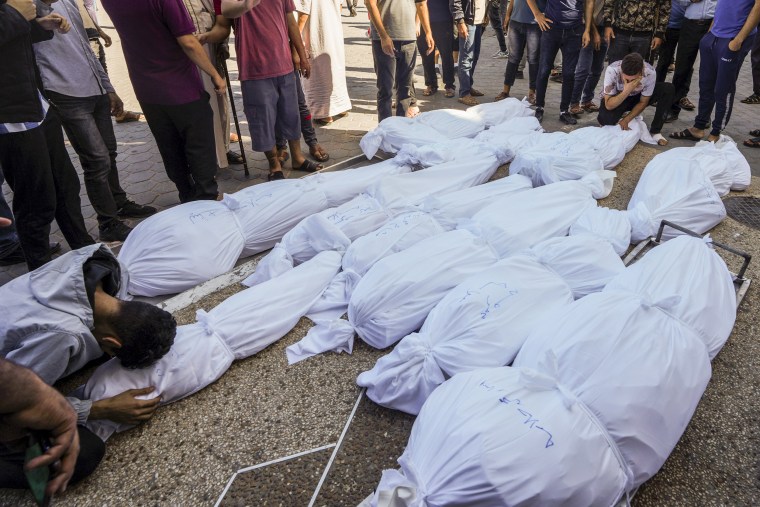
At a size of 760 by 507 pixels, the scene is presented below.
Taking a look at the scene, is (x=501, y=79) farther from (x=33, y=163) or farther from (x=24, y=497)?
(x=24, y=497)

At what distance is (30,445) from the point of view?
125 cm

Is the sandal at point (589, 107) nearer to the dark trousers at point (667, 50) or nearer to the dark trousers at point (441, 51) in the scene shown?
the dark trousers at point (667, 50)

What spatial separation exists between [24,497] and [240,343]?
2.86 ft

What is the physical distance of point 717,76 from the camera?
4.16 m

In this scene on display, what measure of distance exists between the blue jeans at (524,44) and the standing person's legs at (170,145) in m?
3.84

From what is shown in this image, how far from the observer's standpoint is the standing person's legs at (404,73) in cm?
445

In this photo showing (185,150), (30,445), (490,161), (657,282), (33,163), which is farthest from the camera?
(490,161)

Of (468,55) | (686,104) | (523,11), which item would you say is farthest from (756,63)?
(468,55)

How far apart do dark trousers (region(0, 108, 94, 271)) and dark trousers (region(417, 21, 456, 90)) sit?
4.22 m

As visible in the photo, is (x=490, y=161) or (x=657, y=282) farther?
(x=490, y=161)

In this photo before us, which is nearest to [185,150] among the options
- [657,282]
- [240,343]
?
[240,343]

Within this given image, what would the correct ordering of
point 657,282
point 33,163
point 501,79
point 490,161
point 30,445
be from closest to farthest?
1. point 30,445
2. point 657,282
3. point 33,163
4. point 490,161
5. point 501,79

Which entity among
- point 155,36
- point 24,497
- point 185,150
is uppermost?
point 155,36

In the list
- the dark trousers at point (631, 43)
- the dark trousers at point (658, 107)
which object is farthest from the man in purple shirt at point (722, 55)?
the dark trousers at point (631, 43)
